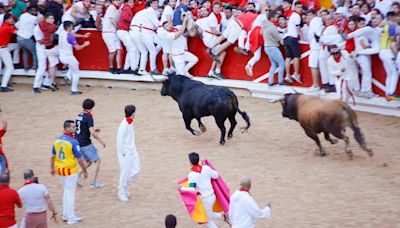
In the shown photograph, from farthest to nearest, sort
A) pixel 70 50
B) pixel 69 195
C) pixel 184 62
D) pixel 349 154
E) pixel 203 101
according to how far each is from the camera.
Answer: pixel 184 62
pixel 70 50
pixel 203 101
pixel 349 154
pixel 69 195

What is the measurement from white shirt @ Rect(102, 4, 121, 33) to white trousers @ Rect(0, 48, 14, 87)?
104 inches

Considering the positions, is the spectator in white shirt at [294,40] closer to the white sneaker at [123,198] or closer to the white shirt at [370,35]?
the white shirt at [370,35]

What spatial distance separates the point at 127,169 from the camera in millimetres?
12672

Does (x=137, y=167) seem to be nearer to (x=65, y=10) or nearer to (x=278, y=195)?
(x=278, y=195)

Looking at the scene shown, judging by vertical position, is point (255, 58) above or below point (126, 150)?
above

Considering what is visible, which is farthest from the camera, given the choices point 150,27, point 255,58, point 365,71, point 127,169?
Result: point 150,27

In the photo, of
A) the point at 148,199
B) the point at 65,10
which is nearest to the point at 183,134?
the point at 148,199

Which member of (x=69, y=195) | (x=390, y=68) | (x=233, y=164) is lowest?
(x=233, y=164)

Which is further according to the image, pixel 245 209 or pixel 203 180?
pixel 203 180

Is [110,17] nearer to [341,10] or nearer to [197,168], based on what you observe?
[341,10]

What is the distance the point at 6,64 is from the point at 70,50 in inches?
74.3

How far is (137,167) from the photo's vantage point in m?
12.8

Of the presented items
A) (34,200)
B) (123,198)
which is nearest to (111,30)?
(123,198)

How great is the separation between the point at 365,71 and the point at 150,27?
5.97m
